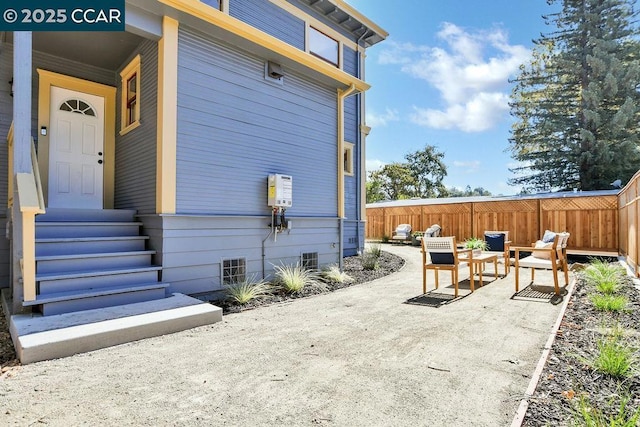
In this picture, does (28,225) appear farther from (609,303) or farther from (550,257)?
(550,257)

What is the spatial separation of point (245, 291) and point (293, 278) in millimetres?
A: 905

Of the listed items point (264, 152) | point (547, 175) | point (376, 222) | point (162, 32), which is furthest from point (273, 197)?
point (547, 175)

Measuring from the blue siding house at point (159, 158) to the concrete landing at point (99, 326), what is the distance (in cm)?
29

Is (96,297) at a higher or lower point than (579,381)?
higher

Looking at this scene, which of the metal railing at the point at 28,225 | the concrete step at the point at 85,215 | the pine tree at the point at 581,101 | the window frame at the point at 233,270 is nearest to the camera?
the metal railing at the point at 28,225

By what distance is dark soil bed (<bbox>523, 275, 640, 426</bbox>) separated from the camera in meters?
2.03

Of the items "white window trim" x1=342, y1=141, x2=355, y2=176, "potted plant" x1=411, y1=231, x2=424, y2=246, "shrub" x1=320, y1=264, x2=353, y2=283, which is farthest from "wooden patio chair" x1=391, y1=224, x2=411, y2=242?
"shrub" x1=320, y1=264, x2=353, y2=283

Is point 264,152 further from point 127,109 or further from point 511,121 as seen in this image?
point 511,121

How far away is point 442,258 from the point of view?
5.52 metres

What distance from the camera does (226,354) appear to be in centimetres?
301

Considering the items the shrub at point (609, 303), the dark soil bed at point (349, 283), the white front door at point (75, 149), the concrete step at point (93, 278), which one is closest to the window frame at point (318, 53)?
→ the white front door at point (75, 149)

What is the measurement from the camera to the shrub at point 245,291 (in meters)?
4.77

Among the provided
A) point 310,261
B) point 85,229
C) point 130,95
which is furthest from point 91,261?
point 310,261

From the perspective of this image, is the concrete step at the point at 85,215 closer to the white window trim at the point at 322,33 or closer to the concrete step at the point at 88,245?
the concrete step at the point at 88,245
